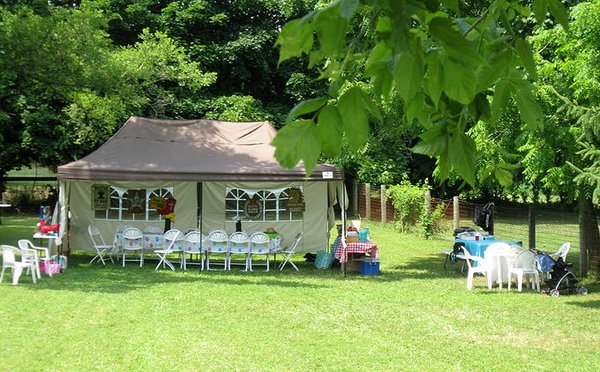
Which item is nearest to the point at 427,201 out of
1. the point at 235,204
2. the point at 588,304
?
the point at 235,204

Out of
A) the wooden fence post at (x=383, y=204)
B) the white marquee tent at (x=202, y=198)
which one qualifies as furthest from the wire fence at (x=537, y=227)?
the white marquee tent at (x=202, y=198)

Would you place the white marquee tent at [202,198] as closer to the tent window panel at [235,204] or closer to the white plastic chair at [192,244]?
the tent window panel at [235,204]

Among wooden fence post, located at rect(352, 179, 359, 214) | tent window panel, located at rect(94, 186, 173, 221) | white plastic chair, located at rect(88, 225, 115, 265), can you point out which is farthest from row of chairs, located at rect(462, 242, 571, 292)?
wooden fence post, located at rect(352, 179, 359, 214)

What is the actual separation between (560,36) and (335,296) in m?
5.23

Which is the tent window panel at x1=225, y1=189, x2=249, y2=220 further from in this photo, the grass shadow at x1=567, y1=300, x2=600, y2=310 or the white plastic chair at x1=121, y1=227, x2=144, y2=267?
the grass shadow at x1=567, y1=300, x2=600, y2=310

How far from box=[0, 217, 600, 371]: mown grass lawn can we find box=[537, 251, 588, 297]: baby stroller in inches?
10.0

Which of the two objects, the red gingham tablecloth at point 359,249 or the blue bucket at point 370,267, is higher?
the red gingham tablecloth at point 359,249

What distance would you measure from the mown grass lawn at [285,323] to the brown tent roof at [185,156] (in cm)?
186

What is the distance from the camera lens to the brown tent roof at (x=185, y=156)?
11.9 metres

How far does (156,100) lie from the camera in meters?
21.7

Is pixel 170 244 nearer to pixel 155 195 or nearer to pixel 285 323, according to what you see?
pixel 155 195

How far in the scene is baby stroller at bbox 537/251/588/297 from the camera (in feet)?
33.1

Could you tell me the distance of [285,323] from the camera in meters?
7.96

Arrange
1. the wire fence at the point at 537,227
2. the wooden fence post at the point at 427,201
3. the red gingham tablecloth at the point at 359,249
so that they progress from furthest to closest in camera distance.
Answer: the wooden fence post at the point at 427,201
the wire fence at the point at 537,227
the red gingham tablecloth at the point at 359,249
